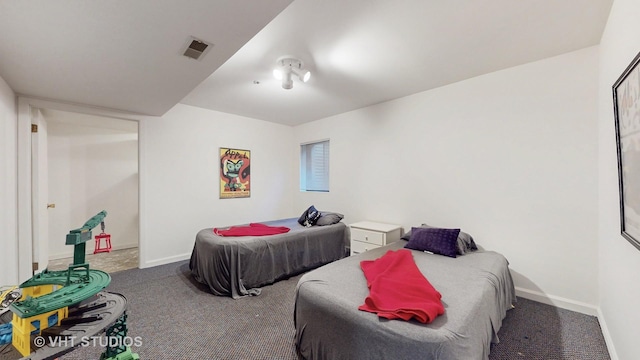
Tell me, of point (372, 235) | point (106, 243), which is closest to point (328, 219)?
point (372, 235)

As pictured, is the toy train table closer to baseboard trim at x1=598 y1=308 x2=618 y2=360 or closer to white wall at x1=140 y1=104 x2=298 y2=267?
white wall at x1=140 y1=104 x2=298 y2=267

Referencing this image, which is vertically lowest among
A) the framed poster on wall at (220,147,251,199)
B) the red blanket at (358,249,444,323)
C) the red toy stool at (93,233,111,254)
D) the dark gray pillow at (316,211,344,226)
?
the red toy stool at (93,233,111,254)

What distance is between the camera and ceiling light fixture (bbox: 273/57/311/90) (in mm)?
2318

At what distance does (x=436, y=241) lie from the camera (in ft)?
8.10

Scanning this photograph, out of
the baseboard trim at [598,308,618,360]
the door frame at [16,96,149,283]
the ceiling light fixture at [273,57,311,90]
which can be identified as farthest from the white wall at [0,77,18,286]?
the baseboard trim at [598,308,618,360]

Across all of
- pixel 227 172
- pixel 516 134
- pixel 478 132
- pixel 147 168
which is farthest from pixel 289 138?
pixel 516 134

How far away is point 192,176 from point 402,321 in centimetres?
361

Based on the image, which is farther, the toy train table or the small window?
the small window

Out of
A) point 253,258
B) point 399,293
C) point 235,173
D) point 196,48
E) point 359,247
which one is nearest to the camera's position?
point 399,293

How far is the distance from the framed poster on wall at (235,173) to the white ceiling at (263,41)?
4.52 feet

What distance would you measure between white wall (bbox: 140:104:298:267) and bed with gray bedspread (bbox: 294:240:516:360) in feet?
9.04

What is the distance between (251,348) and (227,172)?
117 inches

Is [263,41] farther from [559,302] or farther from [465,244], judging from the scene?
[559,302]

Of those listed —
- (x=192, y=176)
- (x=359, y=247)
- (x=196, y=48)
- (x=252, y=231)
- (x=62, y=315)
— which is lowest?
(x=359, y=247)
